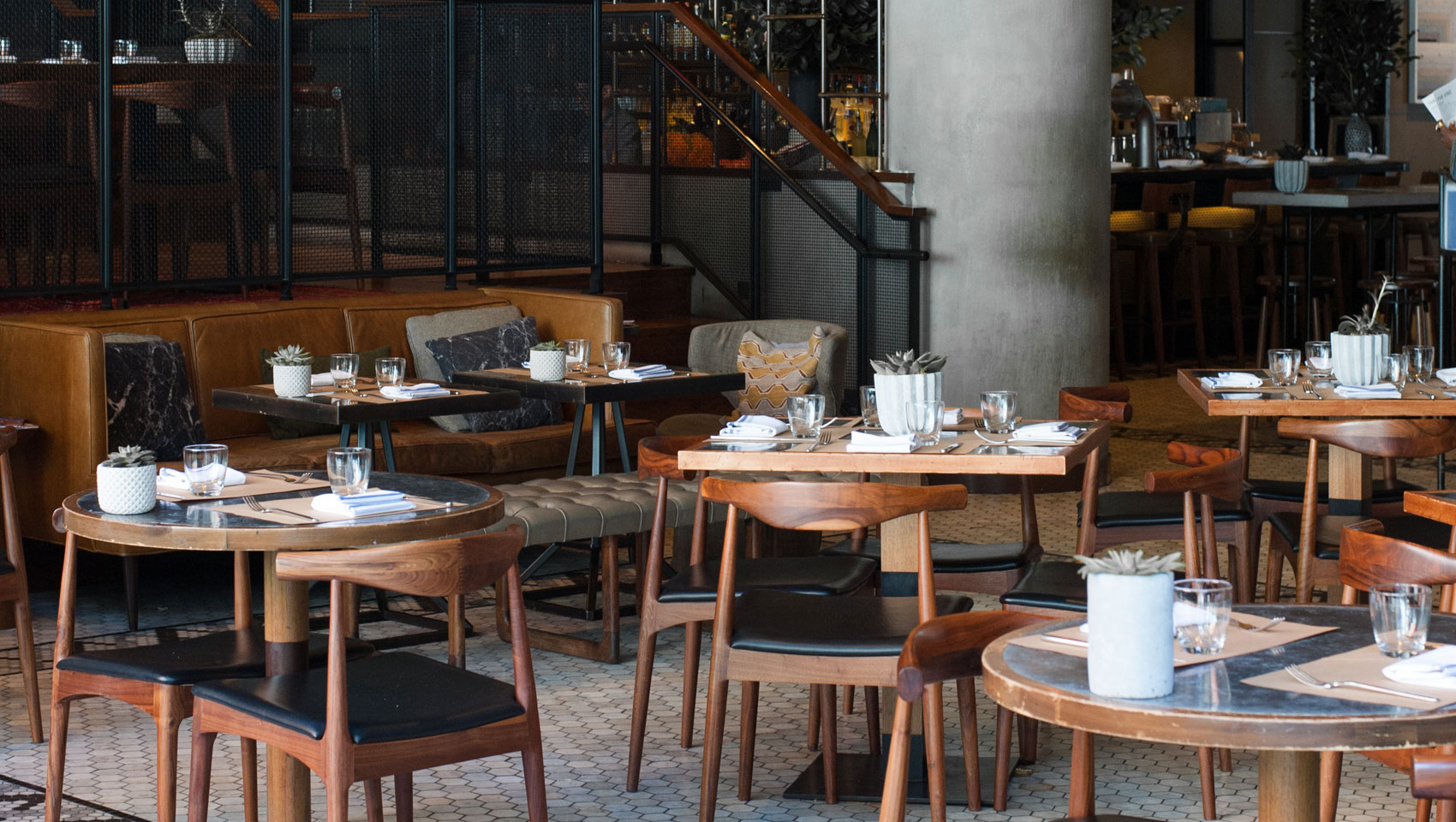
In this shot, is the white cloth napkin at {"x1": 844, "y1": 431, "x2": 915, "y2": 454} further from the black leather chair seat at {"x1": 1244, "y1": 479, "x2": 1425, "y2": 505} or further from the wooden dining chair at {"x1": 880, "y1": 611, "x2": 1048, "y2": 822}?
the black leather chair seat at {"x1": 1244, "y1": 479, "x2": 1425, "y2": 505}

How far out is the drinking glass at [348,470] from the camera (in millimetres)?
3635

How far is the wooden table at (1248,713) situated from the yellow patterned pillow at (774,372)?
4.69 meters

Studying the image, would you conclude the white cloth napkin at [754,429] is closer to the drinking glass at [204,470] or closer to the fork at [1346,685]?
the drinking glass at [204,470]

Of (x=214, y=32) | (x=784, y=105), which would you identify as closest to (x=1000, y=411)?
(x=214, y=32)

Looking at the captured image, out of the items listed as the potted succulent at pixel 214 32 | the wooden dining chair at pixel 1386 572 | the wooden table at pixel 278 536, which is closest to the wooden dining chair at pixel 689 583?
the wooden table at pixel 278 536

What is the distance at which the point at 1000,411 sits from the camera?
14.3ft

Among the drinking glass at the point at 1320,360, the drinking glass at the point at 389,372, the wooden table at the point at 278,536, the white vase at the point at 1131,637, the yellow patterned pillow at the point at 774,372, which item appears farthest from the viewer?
the yellow patterned pillow at the point at 774,372

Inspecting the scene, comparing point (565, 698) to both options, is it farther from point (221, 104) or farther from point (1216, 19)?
point (1216, 19)

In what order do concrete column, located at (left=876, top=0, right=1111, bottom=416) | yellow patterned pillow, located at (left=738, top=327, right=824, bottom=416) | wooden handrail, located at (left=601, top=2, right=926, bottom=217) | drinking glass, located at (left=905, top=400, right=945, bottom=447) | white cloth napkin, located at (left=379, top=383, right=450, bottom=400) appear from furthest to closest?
wooden handrail, located at (left=601, top=2, right=926, bottom=217) < concrete column, located at (left=876, top=0, right=1111, bottom=416) < yellow patterned pillow, located at (left=738, top=327, right=824, bottom=416) < white cloth napkin, located at (left=379, top=383, right=450, bottom=400) < drinking glass, located at (left=905, top=400, right=945, bottom=447)

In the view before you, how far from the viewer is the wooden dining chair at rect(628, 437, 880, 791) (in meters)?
4.08

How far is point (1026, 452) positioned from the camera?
13.3 feet

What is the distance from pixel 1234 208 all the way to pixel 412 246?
20.6 ft

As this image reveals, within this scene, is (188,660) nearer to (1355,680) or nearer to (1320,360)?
(1355,680)

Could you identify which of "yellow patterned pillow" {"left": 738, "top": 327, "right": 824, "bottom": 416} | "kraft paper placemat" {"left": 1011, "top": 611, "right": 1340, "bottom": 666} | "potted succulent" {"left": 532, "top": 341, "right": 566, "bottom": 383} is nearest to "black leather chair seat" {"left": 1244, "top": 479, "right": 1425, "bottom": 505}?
"potted succulent" {"left": 532, "top": 341, "right": 566, "bottom": 383}
